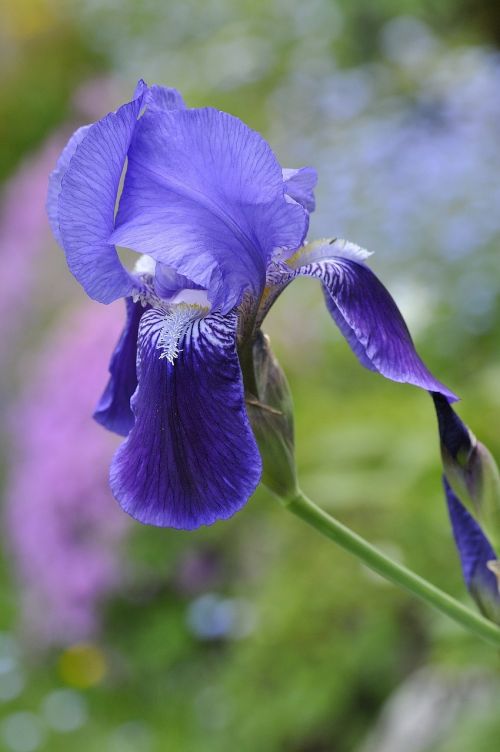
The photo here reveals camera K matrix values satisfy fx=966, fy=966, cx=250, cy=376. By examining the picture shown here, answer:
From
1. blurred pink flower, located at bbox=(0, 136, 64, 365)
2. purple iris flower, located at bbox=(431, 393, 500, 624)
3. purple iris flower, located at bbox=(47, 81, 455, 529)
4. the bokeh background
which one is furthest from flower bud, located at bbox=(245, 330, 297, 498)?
blurred pink flower, located at bbox=(0, 136, 64, 365)

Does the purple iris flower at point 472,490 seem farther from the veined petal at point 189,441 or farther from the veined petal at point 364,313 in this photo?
the veined petal at point 189,441

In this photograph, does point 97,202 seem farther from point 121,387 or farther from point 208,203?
point 121,387

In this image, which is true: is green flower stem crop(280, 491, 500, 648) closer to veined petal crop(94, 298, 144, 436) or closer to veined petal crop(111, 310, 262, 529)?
veined petal crop(111, 310, 262, 529)

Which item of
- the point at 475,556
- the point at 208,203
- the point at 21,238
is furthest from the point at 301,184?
the point at 21,238

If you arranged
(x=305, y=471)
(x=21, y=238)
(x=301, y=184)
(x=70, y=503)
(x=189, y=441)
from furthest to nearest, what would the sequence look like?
(x=21, y=238)
(x=70, y=503)
(x=305, y=471)
(x=301, y=184)
(x=189, y=441)

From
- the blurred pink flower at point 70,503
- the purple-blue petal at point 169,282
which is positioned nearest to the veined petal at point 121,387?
the purple-blue petal at point 169,282

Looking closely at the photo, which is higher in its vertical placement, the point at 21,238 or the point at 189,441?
the point at 21,238
